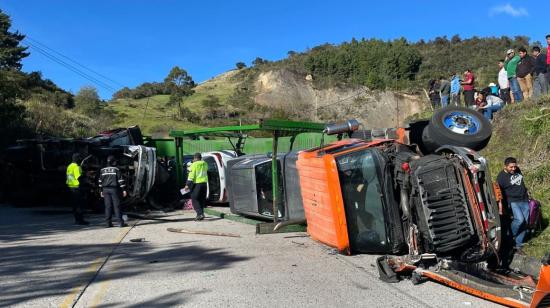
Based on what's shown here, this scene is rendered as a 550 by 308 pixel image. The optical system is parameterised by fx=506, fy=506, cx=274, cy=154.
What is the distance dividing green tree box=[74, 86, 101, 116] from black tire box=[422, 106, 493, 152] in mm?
38979

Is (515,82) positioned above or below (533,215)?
above

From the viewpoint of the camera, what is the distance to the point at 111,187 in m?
10.5

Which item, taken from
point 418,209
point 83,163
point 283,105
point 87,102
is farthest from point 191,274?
point 283,105

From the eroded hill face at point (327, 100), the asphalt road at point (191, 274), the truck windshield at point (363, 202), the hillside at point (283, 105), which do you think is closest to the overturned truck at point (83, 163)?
the asphalt road at point (191, 274)

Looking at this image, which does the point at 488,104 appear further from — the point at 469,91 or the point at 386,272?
the point at 386,272

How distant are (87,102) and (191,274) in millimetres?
43623

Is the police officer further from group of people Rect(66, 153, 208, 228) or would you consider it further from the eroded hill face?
the eroded hill face

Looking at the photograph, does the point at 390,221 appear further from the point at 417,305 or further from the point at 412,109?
the point at 412,109

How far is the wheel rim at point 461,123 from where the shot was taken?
7402 millimetres

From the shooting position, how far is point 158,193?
14312mm

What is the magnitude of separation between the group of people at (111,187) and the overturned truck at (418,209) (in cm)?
487

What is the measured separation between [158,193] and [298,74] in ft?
141

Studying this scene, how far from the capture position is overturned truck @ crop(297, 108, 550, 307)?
562cm

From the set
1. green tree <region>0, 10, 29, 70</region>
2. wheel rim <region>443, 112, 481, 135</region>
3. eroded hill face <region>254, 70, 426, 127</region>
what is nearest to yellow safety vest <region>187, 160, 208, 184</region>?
wheel rim <region>443, 112, 481, 135</region>
